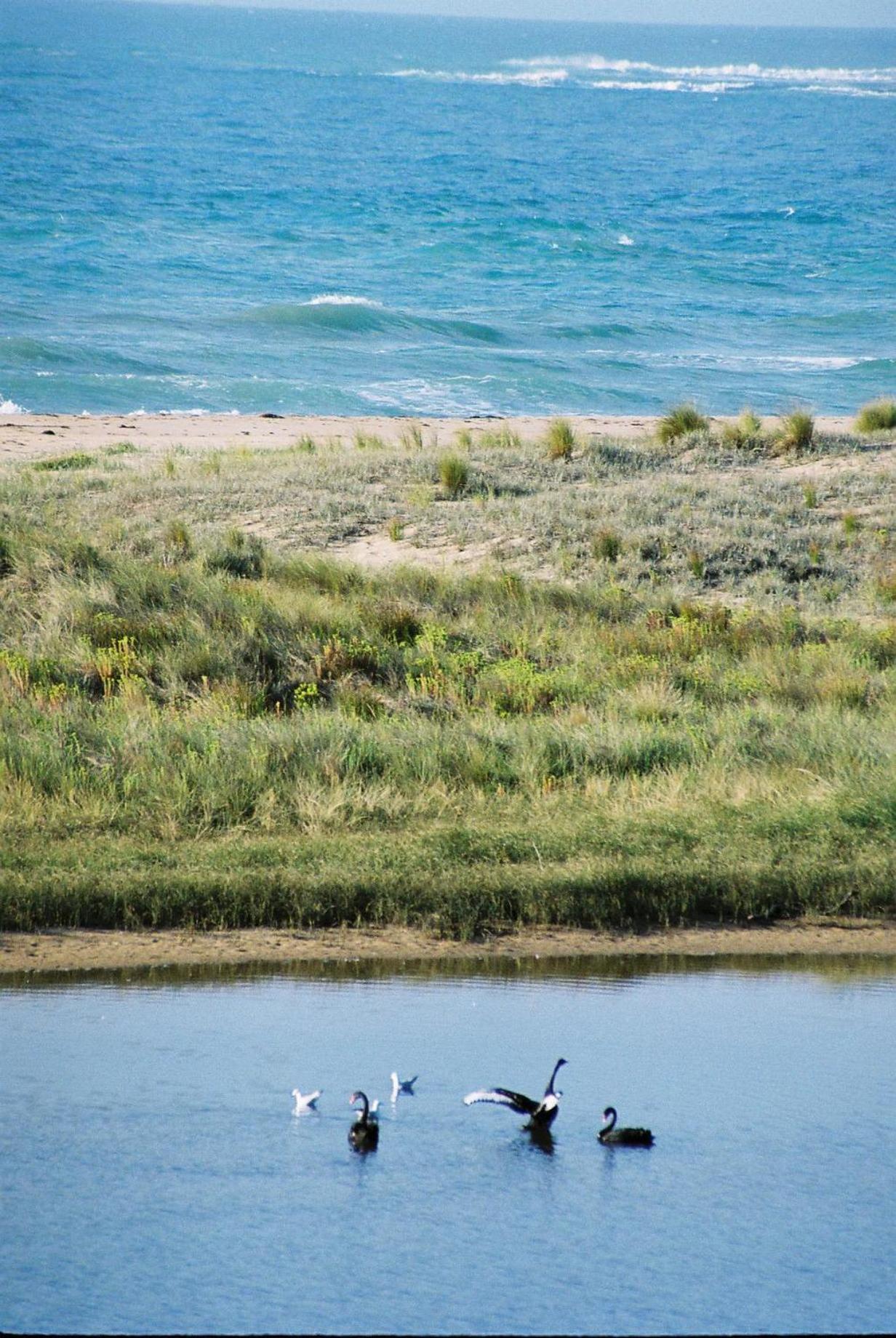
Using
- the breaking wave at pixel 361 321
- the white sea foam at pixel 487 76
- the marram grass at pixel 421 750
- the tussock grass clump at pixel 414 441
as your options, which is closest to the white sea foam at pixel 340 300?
the breaking wave at pixel 361 321

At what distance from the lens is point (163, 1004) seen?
7.05 meters

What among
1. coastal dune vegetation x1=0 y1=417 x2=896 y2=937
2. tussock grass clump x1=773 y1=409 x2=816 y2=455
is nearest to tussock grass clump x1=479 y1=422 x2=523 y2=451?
coastal dune vegetation x1=0 y1=417 x2=896 y2=937

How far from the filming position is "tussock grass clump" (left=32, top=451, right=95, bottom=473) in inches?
818

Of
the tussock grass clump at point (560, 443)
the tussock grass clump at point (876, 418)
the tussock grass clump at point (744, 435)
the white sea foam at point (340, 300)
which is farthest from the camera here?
the white sea foam at point (340, 300)

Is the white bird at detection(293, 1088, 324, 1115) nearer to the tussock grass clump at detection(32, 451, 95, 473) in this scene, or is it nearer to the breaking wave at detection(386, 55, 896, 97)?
the tussock grass clump at detection(32, 451, 95, 473)

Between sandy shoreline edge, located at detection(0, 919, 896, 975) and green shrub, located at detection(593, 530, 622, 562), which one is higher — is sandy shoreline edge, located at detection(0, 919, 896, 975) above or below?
below

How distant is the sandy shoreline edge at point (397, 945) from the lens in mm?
7617

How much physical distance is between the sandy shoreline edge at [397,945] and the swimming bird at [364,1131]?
2.04 m

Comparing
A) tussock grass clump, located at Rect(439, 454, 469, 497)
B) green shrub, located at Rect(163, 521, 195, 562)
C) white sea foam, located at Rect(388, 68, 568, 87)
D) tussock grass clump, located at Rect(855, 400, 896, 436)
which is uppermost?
white sea foam, located at Rect(388, 68, 568, 87)

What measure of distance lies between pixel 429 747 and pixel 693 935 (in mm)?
2560

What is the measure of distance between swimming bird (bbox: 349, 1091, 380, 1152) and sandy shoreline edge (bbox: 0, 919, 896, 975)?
2040 millimetres

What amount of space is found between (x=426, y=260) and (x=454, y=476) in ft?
130

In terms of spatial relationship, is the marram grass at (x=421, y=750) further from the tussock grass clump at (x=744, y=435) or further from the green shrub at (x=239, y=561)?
the tussock grass clump at (x=744, y=435)

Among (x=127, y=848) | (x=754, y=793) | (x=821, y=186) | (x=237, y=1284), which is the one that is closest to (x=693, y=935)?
(x=754, y=793)
